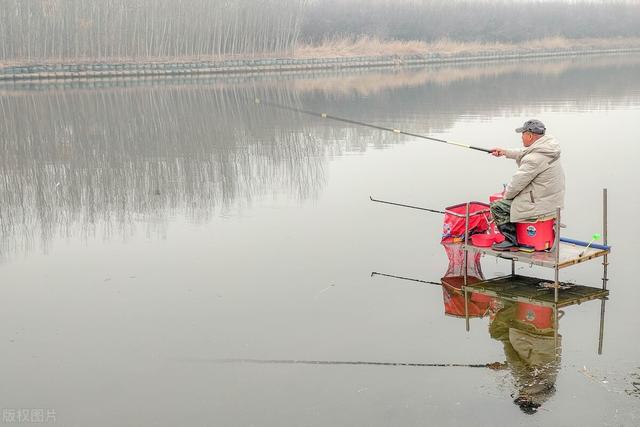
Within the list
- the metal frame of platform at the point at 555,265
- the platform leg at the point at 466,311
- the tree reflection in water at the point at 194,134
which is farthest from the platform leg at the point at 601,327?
the tree reflection in water at the point at 194,134

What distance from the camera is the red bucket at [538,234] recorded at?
8289 mm

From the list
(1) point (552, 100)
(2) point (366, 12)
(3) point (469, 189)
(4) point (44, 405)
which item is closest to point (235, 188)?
(3) point (469, 189)

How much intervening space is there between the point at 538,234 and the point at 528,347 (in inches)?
53.6

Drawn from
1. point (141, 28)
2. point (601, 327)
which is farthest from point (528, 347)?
point (141, 28)

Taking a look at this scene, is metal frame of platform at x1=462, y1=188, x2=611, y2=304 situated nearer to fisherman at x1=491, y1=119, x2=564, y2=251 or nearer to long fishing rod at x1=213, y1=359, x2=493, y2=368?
fisherman at x1=491, y1=119, x2=564, y2=251

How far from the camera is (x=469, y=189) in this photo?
13719mm

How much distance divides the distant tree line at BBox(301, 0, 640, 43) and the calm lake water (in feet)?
130

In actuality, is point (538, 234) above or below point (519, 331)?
above

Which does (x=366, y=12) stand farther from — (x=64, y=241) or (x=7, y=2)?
(x=64, y=241)

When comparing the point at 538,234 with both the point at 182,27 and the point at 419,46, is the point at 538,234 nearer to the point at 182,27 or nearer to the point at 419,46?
the point at 182,27

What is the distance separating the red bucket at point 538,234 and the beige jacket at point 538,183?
0.25 feet

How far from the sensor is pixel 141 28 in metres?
42.9

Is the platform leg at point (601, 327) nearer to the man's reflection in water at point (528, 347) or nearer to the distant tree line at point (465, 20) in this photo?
the man's reflection in water at point (528, 347)

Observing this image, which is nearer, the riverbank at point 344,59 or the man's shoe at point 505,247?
the man's shoe at point 505,247
